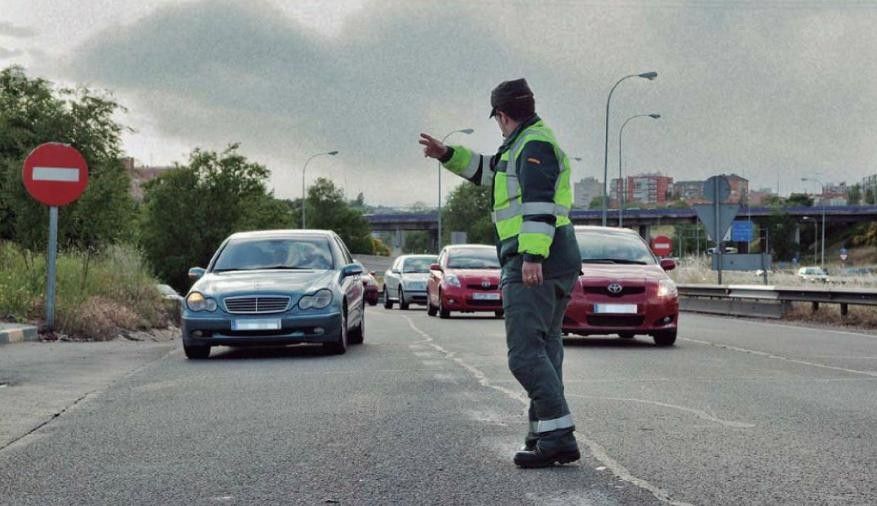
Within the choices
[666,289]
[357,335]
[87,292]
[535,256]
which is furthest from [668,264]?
[535,256]

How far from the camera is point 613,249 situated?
646 inches

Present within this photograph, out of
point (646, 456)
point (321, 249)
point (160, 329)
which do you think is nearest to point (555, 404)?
point (646, 456)

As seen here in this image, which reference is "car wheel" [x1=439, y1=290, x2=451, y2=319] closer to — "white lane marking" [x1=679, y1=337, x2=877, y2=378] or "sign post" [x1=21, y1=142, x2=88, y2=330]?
"white lane marking" [x1=679, y1=337, x2=877, y2=378]

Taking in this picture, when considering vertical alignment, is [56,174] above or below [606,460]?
above

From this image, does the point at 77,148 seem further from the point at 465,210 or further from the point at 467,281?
the point at 465,210

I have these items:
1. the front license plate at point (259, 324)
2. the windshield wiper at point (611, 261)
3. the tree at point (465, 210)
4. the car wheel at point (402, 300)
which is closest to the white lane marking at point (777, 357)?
the windshield wiper at point (611, 261)

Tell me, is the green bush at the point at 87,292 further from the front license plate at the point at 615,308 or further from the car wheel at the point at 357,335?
the front license plate at the point at 615,308

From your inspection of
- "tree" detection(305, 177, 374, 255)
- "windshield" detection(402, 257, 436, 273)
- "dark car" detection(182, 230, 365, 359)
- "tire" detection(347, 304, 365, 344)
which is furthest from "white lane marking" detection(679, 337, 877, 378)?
"tree" detection(305, 177, 374, 255)

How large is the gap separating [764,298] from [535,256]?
20408 millimetres

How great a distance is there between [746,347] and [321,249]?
18.6 feet

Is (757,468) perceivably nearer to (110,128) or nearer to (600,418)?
(600,418)

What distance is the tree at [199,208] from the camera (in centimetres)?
5897

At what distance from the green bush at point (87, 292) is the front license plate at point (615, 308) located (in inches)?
276

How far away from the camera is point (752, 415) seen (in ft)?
25.7
